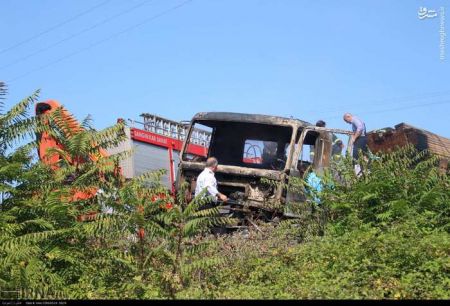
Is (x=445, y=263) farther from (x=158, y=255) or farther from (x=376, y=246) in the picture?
(x=158, y=255)

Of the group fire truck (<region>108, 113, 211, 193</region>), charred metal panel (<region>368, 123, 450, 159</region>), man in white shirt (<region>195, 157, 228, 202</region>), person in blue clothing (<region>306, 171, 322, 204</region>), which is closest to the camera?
A: person in blue clothing (<region>306, 171, 322, 204</region>)

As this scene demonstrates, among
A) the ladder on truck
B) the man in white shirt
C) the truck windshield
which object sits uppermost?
the ladder on truck

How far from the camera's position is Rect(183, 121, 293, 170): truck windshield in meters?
11.8

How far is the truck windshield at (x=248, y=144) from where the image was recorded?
38.7 feet

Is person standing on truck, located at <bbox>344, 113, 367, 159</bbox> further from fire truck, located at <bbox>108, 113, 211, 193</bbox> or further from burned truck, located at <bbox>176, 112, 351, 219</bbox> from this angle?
fire truck, located at <bbox>108, 113, 211, 193</bbox>

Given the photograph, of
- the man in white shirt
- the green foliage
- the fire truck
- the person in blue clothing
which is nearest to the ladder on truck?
the fire truck

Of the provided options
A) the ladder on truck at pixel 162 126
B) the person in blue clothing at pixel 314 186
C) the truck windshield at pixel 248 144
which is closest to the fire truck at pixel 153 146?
the ladder on truck at pixel 162 126

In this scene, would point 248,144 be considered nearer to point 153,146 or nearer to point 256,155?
point 256,155

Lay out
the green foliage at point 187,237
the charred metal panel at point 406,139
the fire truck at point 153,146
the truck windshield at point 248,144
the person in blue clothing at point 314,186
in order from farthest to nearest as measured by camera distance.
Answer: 1. the fire truck at point 153,146
2. the charred metal panel at point 406,139
3. the truck windshield at point 248,144
4. the person in blue clothing at point 314,186
5. the green foliage at point 187,237

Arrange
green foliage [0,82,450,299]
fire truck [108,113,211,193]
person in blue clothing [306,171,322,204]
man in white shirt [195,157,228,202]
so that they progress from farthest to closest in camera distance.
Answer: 1. fire truck [108,113,211,193]
2. man in white shirt [195,157,228,202]
3. person in blue clothing [306,171,322,204]
4. green foliage [0,82,450,299]

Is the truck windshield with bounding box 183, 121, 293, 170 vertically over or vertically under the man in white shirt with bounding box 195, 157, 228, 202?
over

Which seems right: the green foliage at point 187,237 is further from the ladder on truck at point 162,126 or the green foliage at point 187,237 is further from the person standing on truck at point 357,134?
the ladder on truck at point 162,126

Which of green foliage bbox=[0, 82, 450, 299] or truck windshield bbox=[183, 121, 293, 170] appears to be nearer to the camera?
green foliage bbox=[0, 82, 450, 299]

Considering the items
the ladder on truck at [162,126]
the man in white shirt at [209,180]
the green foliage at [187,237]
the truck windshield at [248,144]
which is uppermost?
the ladder on truck at [162,126]
